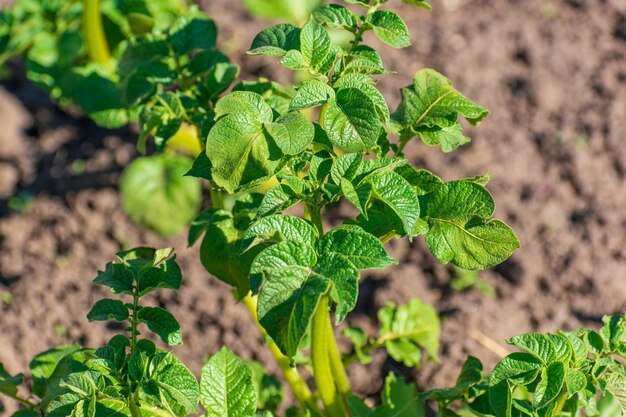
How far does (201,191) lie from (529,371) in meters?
1.71

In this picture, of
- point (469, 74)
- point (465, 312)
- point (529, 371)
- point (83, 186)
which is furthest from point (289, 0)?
point (529, 371)

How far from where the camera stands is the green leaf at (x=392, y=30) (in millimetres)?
1340

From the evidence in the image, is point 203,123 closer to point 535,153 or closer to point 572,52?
point 535,153

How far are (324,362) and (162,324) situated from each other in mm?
369

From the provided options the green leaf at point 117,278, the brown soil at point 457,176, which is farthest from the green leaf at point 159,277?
the brown soil at point 457,176

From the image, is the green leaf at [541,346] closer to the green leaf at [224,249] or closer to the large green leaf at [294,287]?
the large green leaf at [294,287]

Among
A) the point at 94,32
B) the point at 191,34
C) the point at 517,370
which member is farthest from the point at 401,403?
the point at 94,32

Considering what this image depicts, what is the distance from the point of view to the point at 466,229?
1326 millimetres

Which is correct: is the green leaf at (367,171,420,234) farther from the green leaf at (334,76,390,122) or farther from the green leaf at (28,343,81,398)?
the green leaf at (28,343,81,398)

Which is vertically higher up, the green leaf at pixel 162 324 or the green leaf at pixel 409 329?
the green leaf at pixel 162 324

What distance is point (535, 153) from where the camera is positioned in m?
2.74

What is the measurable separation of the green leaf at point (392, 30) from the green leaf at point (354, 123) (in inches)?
6.3

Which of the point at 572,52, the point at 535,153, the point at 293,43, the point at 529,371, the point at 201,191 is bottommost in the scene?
the point at 201,191

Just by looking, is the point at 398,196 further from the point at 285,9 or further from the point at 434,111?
the point at 285,9
